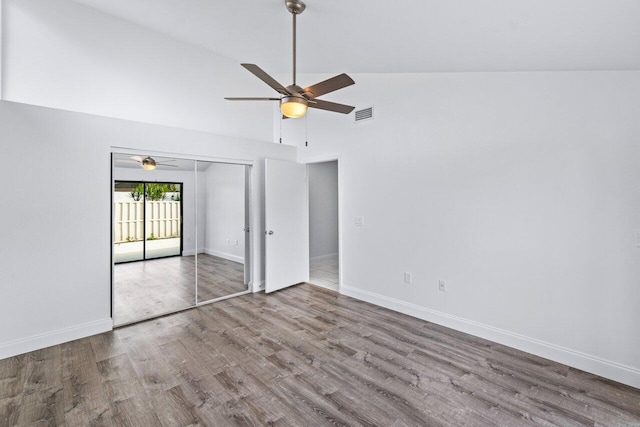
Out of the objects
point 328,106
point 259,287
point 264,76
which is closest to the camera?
point 264,76

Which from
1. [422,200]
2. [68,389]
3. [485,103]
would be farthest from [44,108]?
[485,103]

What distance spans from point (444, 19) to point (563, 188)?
1.80 metres

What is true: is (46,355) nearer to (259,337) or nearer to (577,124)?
(259,337)

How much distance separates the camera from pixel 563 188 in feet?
8.22

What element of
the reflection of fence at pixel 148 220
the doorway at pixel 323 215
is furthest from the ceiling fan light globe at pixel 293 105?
the doorway at pixel 323 215

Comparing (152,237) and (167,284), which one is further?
(167,284)

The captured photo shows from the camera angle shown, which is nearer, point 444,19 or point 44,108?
point 444,19

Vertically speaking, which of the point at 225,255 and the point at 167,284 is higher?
the point at 225,255

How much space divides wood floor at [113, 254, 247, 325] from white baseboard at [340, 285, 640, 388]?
7.31ft

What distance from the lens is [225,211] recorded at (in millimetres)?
4156

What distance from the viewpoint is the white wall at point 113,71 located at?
9.60 feet

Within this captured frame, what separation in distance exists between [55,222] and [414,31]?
392 centimetres

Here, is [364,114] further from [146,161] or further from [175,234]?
[175,234]

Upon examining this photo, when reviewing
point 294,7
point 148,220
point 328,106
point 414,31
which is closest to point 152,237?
point 148,220
